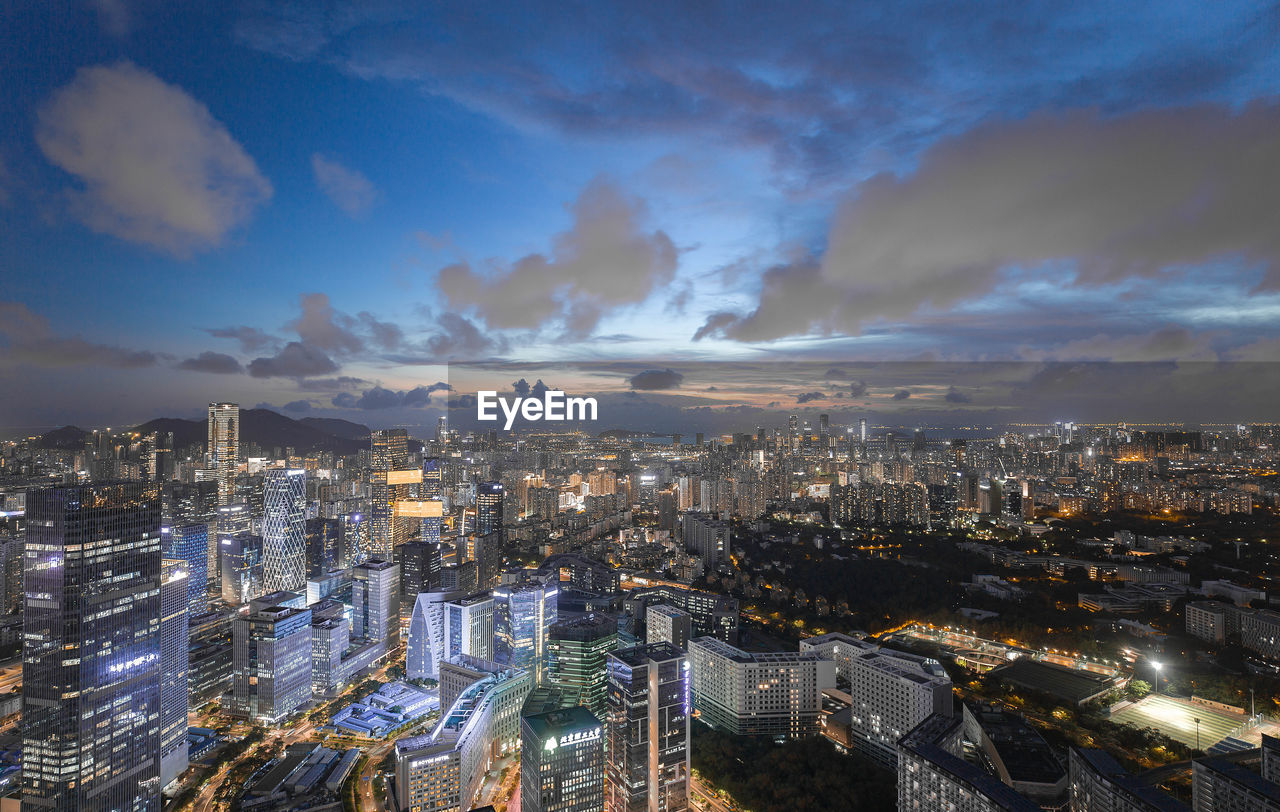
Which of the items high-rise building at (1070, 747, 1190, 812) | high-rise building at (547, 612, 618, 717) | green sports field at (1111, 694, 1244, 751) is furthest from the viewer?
high-rise building at (547, 612, 618, 717)

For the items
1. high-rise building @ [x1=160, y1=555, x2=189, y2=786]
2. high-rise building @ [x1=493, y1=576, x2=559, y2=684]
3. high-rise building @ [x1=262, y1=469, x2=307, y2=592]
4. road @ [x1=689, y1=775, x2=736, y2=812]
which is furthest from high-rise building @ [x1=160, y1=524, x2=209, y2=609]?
road @ [x1=689, y1=775, x2=736, y2=812]

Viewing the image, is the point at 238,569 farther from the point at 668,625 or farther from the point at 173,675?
the point at 668,625

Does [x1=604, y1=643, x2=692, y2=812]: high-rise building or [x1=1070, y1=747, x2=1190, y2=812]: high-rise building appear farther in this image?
[x1=604, y1=643, x2=692, y2=812]: high-rise building

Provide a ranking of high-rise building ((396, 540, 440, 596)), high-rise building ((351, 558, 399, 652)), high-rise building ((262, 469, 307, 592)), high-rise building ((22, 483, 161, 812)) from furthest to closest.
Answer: high-rise building ((262, 469, 307, 592))
high-rise building ((396, 540, 440, 596))
high-rise building ((351, 558, 399, 652))
high-rise building ((22, 483, 161, 812))

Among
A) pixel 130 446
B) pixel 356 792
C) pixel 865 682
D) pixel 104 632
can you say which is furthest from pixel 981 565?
pixel 130 446

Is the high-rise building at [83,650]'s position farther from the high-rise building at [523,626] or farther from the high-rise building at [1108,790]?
the high-rise building at [1108,790]

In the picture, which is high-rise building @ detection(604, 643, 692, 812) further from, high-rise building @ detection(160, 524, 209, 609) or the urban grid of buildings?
high-rise building @ detection(160, 524, 209, 609)

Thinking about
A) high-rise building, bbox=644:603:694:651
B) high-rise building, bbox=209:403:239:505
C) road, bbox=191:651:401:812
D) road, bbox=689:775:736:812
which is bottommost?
road, bbox=191:651:401:812

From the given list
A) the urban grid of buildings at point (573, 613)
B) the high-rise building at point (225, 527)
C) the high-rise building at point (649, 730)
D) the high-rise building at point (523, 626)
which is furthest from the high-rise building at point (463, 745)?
the high-rise building at point (225, 527)
